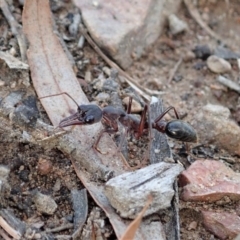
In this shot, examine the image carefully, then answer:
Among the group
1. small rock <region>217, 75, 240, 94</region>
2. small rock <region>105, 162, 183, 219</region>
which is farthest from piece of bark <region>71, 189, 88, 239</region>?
small rock <region>217, 75, 240, 94</region>

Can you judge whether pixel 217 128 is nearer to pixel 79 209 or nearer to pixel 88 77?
pixel 88 77

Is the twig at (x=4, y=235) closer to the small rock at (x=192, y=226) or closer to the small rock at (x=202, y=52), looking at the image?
the small rock at (x=192, y=226)

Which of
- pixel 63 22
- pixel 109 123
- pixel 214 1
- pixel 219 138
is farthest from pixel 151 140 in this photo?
pixel 214 1

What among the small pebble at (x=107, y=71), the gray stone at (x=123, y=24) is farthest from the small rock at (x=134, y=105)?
the gray stone at (x=123, y=24)

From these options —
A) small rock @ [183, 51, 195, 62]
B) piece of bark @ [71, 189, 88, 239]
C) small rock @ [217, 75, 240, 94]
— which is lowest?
small rock @ [217, 75, 240, 94]

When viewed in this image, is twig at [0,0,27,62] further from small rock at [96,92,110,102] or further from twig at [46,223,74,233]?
twig at [46,223,74,233]
